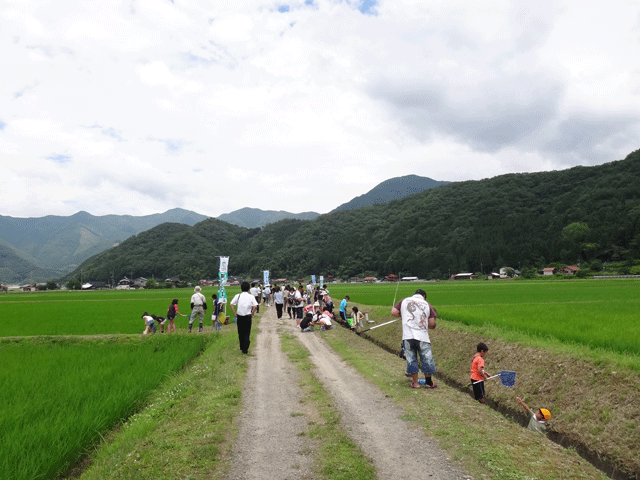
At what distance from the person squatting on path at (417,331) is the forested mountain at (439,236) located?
257ft

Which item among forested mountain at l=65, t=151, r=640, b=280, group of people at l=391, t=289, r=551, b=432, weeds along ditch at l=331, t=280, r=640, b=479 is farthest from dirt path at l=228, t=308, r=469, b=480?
forested mountain at l=65, t=151, r=640, b=280

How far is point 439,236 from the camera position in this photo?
104625mm

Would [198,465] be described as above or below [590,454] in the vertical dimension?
above

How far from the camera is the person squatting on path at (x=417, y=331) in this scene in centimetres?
696

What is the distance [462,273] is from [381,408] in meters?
95.4

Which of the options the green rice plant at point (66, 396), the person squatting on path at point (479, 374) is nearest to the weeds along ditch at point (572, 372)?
the person squatting on path at point (479, 374)

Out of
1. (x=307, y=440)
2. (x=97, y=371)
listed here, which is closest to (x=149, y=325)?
(x=97, y=371)

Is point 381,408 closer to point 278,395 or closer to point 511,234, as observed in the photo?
point 278,395

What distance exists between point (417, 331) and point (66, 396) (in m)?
5.75

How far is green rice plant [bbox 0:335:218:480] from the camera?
161 inches

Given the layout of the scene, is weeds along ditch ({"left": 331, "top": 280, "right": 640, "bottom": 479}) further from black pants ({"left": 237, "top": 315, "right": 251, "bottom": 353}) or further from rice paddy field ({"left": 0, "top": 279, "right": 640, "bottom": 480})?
black pants ({"left": 237, "top": 315, "right": 251, "bottom": 353})

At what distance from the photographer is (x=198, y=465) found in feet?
12.8

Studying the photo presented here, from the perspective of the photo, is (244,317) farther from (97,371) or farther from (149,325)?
(149,325)

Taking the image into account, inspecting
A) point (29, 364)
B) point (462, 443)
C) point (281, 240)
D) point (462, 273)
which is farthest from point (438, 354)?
point (281, 240)
